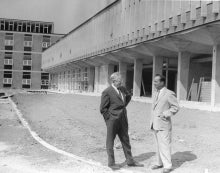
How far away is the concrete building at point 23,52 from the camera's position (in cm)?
7956

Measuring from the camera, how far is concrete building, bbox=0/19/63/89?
261ft

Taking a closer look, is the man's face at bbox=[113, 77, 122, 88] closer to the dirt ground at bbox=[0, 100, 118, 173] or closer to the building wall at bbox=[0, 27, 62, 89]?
the dirt ground at bbox=[0, 100, 118, 173]

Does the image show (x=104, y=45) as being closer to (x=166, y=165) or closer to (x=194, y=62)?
(x=194, y=62)

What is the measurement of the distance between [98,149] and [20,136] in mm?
3365

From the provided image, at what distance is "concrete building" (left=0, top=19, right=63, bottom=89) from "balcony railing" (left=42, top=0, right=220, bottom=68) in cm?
2651

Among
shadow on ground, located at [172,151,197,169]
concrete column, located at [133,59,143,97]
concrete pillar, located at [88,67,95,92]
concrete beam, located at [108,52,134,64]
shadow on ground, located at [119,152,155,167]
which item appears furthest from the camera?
concrete pillar, located at [88,67,95,92]

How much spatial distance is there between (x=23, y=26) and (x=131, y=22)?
55.2 m

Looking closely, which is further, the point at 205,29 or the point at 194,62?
the point at 194,62

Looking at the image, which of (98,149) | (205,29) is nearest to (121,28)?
(205,29)

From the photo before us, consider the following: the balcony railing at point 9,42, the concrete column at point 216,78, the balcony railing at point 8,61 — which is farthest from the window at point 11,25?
the concrete column at point 216,78

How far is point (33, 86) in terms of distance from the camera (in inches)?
3189

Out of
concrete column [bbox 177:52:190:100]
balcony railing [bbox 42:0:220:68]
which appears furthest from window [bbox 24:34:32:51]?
concrete column [bbox 177:52:190:100]

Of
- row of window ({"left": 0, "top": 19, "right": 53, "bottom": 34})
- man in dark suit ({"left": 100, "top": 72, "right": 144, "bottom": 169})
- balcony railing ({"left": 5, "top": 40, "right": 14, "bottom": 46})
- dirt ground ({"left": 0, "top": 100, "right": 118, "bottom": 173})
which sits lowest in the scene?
dirt ground ({"left": 0, "top": 100, "right": 118, "bottom": 173})

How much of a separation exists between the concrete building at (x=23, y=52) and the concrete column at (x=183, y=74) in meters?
58.4
